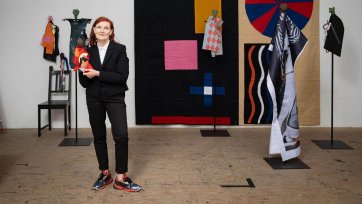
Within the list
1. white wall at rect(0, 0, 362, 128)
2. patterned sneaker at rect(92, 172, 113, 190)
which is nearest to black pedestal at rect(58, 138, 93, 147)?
white wall at rect(0, 0, 362, 128)

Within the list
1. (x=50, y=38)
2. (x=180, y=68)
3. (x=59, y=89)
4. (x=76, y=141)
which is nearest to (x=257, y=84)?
(x=180, y=68)

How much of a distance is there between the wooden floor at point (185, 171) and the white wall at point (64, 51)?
48cm

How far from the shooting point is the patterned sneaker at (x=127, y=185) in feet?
10.5

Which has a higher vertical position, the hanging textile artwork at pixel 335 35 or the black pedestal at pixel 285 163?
the hanging textile artwork at pixel 335 35

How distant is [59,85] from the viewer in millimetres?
5477

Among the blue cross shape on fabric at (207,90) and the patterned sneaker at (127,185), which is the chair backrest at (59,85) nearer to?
the blue cross shape on fabric at (207,90)

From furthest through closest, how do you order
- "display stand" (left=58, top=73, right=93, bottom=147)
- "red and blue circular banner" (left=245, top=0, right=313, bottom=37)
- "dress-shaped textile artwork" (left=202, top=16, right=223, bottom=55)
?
"red and blue circular banner" (left=245, top=0, right=313, bottom=37)
"dress-shaped textile artwork" (left=202, top=16, right=223, bottom=55)
"display stand" (left=58, top=73, right=93, bottom=147)

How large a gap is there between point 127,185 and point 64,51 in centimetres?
286

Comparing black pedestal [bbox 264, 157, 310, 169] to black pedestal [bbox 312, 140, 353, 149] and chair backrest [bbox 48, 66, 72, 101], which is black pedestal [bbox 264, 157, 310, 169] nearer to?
black pedestal [bbox 312, 140, 353, 149]

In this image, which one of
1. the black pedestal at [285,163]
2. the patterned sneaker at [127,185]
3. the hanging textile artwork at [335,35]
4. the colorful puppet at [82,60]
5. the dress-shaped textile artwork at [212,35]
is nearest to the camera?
the colorful puppet at [82,60]

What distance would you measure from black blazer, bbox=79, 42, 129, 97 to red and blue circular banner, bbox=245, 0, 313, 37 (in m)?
2.68

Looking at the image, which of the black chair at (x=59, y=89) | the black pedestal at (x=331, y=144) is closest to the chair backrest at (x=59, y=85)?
the black chair at (x=59, y=89)

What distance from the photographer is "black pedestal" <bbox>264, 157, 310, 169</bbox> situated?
3.80m

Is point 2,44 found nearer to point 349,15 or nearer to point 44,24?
point 44,24
